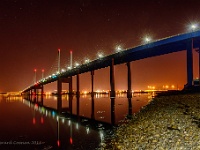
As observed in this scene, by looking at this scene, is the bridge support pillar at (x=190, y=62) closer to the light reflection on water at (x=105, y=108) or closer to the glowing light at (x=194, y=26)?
the glowing light at (x=194, y=26)

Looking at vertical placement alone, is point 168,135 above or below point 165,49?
below

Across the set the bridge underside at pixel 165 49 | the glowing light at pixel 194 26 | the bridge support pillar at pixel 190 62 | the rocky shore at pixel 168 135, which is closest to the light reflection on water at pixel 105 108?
the bridge support pillar at pixel 190 62

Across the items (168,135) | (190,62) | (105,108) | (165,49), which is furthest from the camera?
(165,49)

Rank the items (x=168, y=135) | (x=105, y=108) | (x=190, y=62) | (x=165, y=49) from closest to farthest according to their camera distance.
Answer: (x=168, y=135) → (x=105, y=108) → (x=190, y=62) → (x=165, y=49)

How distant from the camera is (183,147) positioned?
10.3 metres

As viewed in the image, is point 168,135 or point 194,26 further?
point 194,26

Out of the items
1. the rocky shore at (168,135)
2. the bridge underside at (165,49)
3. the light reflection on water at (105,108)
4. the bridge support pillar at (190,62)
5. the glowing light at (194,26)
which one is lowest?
the light reflection on water at (105,108)

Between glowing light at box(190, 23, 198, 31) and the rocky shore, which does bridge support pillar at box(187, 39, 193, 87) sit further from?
the rocky shore

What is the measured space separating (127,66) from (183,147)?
7301cm

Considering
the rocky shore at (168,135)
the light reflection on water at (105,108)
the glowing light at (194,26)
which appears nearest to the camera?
the rocky shore at (168,135)

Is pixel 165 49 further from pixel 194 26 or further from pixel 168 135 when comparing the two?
pixel 168 135

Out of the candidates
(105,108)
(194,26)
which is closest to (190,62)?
(194,26)

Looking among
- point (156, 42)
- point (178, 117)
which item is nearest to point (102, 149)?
point (178, 117)

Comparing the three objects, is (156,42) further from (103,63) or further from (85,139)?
(85,139)
